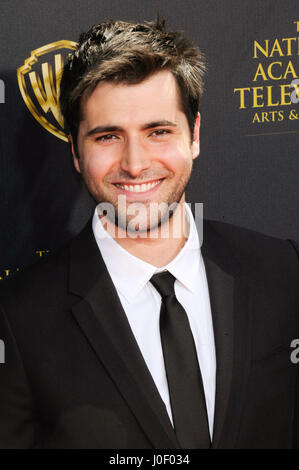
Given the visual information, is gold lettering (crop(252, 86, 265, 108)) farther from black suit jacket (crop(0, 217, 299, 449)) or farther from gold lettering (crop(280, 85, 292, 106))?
black suit jacket (crop(0, 217, 299, 449))

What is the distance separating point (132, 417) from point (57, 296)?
399mm

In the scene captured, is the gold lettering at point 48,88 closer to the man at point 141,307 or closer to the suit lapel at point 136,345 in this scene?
the man at point 141,307

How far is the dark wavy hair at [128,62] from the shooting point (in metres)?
1.53

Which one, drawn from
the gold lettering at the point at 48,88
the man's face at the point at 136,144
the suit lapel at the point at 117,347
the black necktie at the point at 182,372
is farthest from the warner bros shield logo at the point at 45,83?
the black necktie at the point at 182,372

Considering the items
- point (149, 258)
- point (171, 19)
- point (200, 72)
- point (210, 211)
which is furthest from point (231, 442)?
point (171, 19)

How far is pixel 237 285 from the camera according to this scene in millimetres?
1619

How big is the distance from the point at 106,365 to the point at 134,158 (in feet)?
1.93

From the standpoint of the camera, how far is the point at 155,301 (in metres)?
1.56

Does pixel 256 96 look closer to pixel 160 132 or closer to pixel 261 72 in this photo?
pixel 261 72

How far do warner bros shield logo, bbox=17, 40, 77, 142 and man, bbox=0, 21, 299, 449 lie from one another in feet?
0.75

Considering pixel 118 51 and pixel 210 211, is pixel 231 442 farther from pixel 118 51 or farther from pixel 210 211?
pixel 118 51

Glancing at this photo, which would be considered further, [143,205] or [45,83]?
[45,83]

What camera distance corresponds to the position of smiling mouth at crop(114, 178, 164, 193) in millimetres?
1579

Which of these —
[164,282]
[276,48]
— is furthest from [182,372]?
[276,48]
